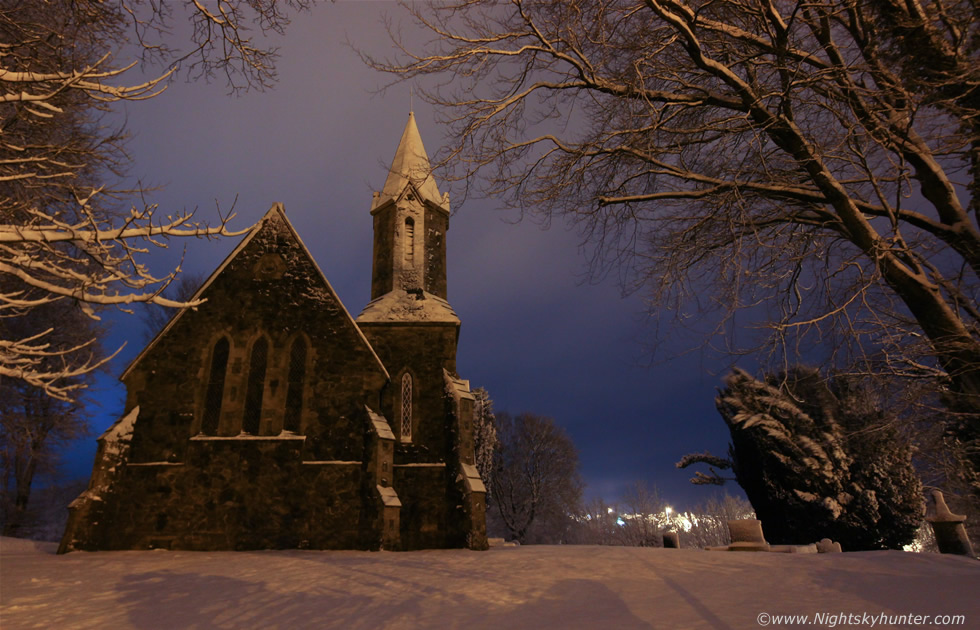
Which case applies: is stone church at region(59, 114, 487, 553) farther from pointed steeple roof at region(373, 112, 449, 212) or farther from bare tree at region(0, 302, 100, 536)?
bare tree at region(0, 302, 100, 536)

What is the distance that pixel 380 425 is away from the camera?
47.2 feet

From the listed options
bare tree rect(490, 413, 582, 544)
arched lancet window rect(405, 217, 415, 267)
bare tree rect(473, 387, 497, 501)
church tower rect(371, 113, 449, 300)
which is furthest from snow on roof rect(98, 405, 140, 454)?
bare tree rect(490, 413, 582, 544)

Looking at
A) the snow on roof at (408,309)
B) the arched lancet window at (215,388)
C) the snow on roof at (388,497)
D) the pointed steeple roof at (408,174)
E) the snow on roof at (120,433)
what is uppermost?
the pointed steeple roof at (408,174)

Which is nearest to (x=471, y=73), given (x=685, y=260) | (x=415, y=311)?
(x=685, y=260)

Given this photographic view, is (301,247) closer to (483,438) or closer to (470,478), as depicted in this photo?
(470,478)

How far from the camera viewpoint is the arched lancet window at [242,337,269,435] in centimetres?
1434

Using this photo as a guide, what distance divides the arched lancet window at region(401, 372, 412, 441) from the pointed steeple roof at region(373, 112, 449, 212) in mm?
6917

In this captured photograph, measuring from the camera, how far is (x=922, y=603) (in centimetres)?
596

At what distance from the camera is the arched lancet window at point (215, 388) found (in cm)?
1426

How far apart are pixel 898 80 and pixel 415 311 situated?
1430 cm

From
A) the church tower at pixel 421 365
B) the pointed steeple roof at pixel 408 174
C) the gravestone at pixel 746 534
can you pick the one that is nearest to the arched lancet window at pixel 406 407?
the church tower at pixel 421 365

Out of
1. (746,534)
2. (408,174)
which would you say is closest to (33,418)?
(408,174)

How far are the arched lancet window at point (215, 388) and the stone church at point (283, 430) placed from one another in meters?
0.03

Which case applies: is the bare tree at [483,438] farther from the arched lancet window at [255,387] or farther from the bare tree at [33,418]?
the bare tree at [33,418]
